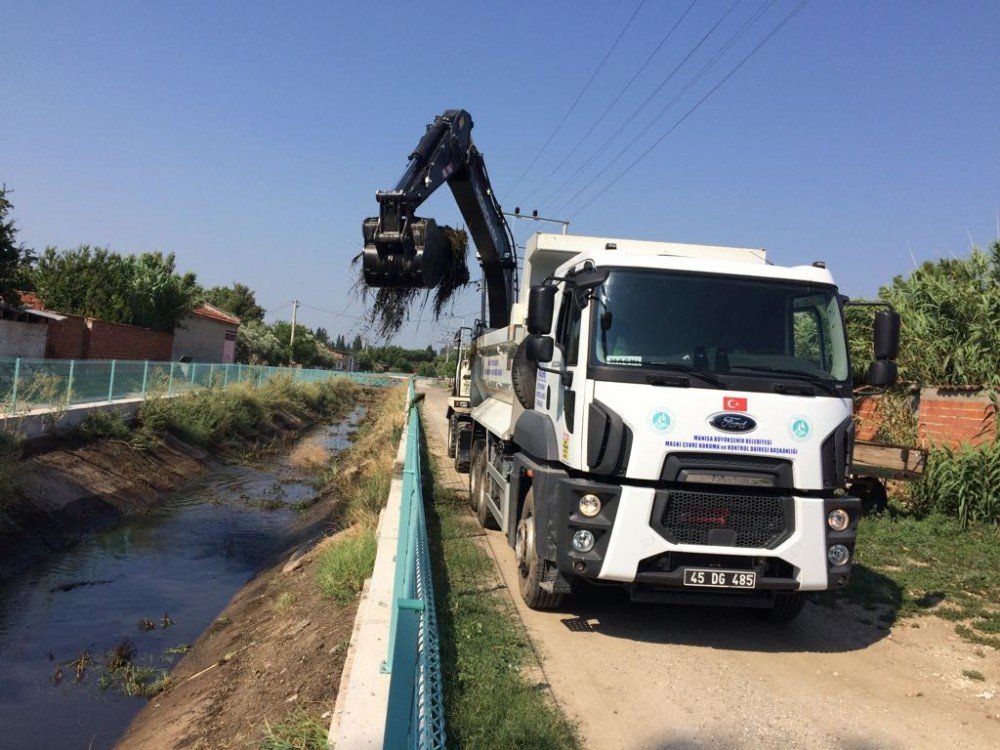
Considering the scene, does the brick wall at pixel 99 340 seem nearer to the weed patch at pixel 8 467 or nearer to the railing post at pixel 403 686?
the weed patch at pixel 8 467

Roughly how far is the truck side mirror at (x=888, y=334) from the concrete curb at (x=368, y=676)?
4.25 metres

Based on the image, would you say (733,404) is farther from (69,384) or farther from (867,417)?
(69,384)

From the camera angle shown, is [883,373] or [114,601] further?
[114,601]

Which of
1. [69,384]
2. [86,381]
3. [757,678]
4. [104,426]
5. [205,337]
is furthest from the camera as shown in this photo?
[205,337]

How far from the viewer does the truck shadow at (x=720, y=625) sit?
6.30 m

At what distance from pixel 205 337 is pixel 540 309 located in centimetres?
4090

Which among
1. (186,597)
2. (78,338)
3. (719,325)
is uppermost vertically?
(78,338)

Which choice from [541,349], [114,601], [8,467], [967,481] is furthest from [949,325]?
[8,467]

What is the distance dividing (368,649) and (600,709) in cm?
149

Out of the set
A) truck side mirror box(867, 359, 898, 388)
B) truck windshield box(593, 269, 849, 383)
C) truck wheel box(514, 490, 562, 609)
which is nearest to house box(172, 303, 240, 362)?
truck wheel box(514, 490, 562, 609)

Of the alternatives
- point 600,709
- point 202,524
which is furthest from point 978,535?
point 202,524

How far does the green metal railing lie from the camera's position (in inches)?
497

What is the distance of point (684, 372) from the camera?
5676 millimetres

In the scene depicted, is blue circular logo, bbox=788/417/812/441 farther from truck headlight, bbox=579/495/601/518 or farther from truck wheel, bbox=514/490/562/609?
truck wheel, bbox=514/490/562/609
